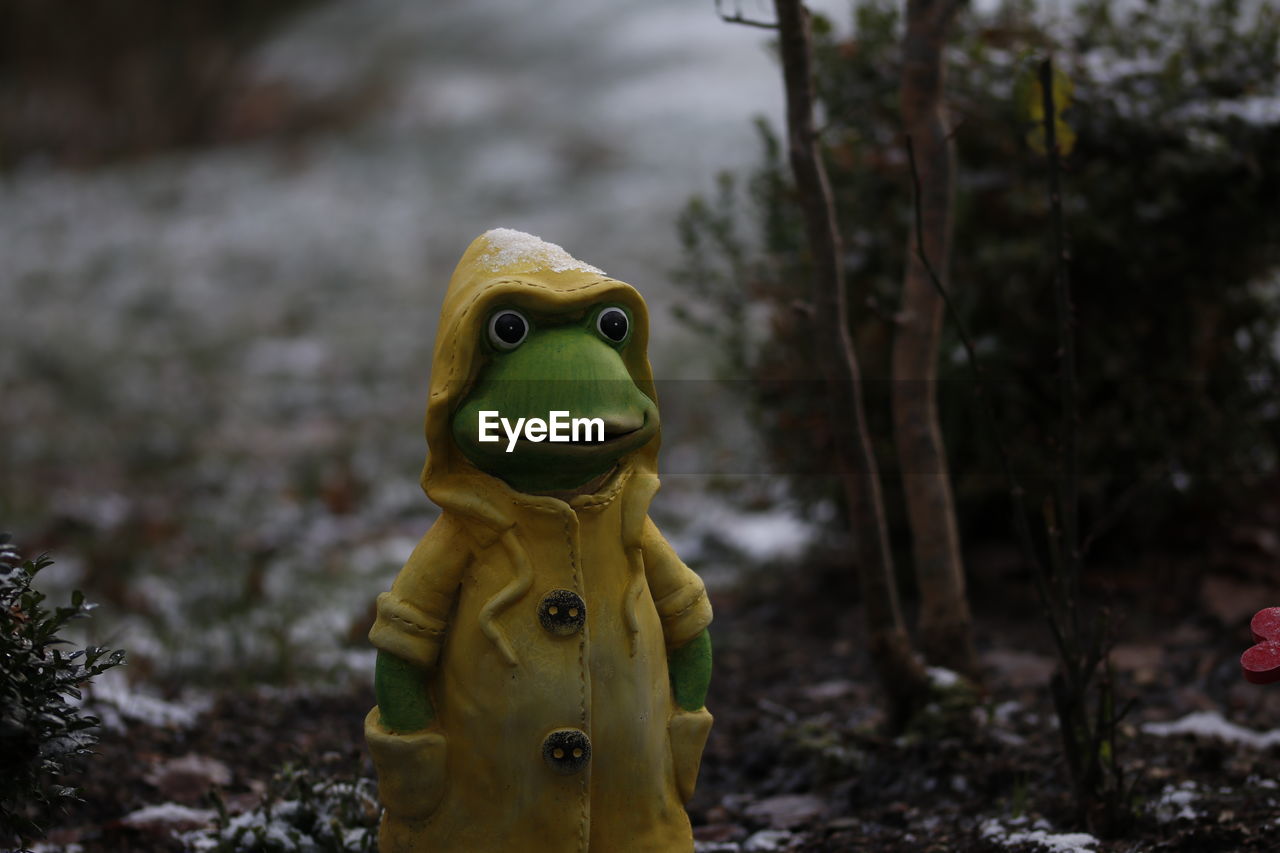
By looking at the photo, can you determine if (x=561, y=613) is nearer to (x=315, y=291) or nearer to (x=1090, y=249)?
(x=1090, y=249)

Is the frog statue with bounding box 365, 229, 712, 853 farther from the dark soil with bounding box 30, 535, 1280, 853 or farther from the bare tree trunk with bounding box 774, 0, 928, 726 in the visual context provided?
the bare tree trunk with bounding box 774, 0, 928, 726

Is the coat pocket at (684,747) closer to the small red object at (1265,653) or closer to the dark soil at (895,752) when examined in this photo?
the dark soil at (895,752)

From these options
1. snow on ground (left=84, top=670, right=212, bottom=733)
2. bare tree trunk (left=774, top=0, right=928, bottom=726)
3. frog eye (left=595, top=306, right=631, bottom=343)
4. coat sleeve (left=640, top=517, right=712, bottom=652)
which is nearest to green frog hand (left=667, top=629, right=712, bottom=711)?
coat sleeve (left=640, top=517, right=712, bottom=652)

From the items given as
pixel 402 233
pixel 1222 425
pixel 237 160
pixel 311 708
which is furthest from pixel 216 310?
pixel 1222 425

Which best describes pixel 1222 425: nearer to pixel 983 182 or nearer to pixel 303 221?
pixel 983 182

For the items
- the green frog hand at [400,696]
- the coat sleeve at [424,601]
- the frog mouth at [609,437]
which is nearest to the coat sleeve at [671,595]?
the frog mouth at [609,437]

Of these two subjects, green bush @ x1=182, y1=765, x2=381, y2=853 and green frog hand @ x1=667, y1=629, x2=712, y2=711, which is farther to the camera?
green bush @ x1=182, y1=765, x2=381, y2=853

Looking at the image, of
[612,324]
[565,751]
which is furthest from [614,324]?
[565,751]

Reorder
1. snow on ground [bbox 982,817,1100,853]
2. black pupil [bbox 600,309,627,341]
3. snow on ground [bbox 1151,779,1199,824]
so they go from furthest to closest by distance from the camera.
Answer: snow on ground [bbox 1151,779,1199,824] < snow on ground [bbox 982,817,1100,853] < black pupil [bbox 600,309,627,341]
